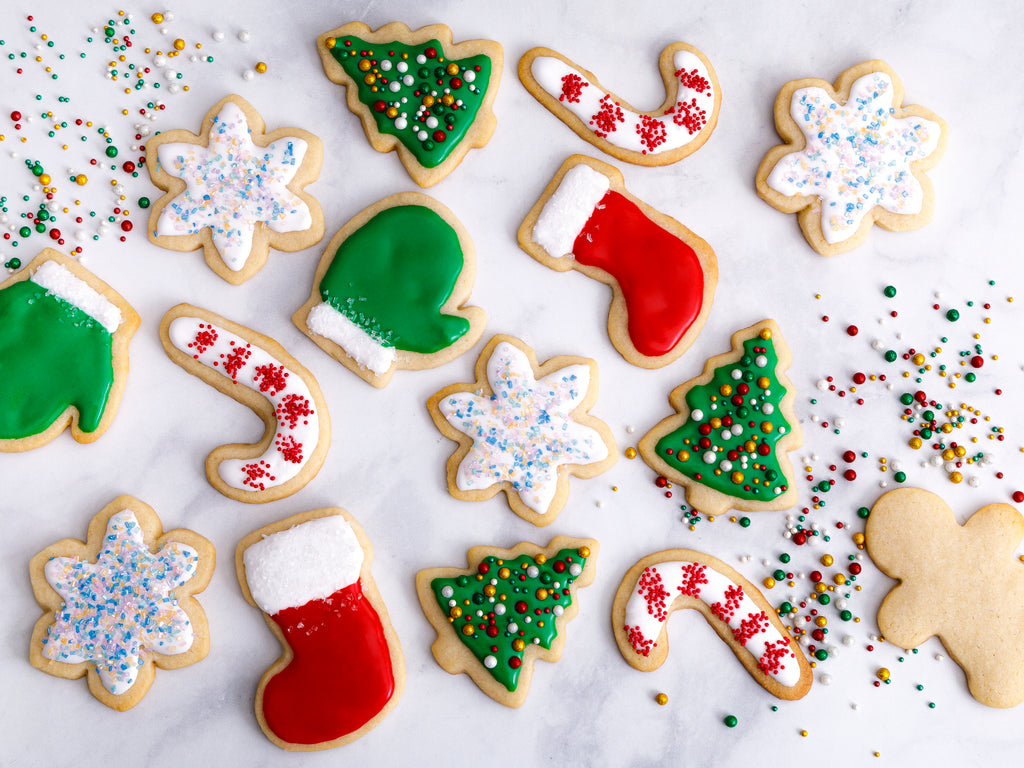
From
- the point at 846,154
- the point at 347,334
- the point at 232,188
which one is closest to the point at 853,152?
the point at 846,154

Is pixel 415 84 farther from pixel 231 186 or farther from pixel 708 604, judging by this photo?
pixel 708 604

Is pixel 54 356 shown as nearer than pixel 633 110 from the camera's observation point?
Yes

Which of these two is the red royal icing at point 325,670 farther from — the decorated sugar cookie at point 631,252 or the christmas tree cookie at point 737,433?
the decorated sugar cookie at point 631,252

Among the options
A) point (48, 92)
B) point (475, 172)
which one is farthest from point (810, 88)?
point (48, 92)

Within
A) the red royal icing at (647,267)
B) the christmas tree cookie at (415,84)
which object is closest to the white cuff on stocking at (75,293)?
the christmas tree cookie at (415,84)

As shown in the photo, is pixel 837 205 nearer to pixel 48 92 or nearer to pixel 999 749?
pixel 999 749

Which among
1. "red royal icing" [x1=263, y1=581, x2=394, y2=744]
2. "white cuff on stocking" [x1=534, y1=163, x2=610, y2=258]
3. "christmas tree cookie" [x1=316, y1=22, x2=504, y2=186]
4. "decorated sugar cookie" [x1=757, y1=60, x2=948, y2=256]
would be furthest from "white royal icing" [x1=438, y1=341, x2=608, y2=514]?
"decorated sugar cookie" [x1=757, y1=60, x2=948, y2=256]

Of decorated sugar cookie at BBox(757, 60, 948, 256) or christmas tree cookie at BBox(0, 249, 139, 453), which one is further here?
decorated sugar cookie at BBox(757, 60, 948, 256)

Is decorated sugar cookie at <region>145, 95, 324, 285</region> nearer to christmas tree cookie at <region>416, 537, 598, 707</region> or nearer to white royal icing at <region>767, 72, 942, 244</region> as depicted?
christmas tree cookie at <region>416, 537, 598, 707</region>
